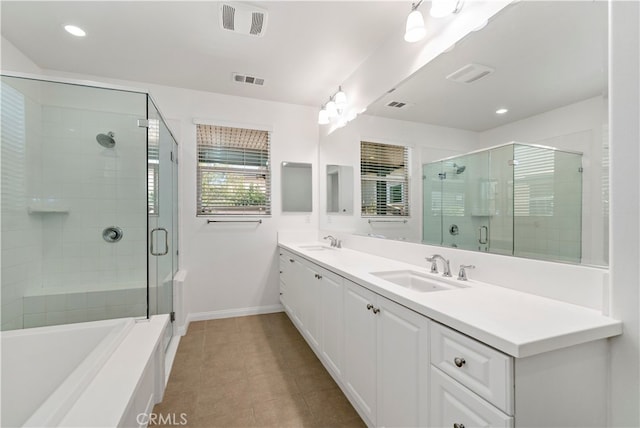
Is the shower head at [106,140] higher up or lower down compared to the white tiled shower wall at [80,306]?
higher up

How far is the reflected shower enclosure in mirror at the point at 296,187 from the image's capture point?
3377mm

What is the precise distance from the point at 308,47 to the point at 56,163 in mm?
2370

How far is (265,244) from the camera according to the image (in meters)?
3.31

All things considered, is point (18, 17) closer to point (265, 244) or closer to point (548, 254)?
point (265, 244)

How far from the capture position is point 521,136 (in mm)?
1218

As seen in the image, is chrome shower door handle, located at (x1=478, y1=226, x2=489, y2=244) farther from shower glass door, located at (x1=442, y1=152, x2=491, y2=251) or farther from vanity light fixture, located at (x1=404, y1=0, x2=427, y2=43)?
vanity light fixture, located at (x1=404, y1=0, x2=427, y2=43)

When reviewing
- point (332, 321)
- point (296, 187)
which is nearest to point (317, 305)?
point (332, 321)

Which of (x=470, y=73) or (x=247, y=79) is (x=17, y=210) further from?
(x=470, y=73)

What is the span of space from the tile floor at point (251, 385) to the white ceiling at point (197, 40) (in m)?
2.59

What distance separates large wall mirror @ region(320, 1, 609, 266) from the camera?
1.00 meters

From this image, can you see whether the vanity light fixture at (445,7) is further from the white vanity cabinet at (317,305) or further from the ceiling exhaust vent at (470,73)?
the white vanity cabinet at (317,305)

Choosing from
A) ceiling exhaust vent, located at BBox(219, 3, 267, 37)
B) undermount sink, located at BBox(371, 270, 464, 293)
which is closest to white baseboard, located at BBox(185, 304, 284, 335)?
undermount sink, located at BBox(371, 270, 464, 293)

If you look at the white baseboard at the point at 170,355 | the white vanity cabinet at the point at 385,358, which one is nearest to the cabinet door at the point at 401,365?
the white vanity cabinet at the point at 385,358

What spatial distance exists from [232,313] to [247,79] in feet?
8.54
